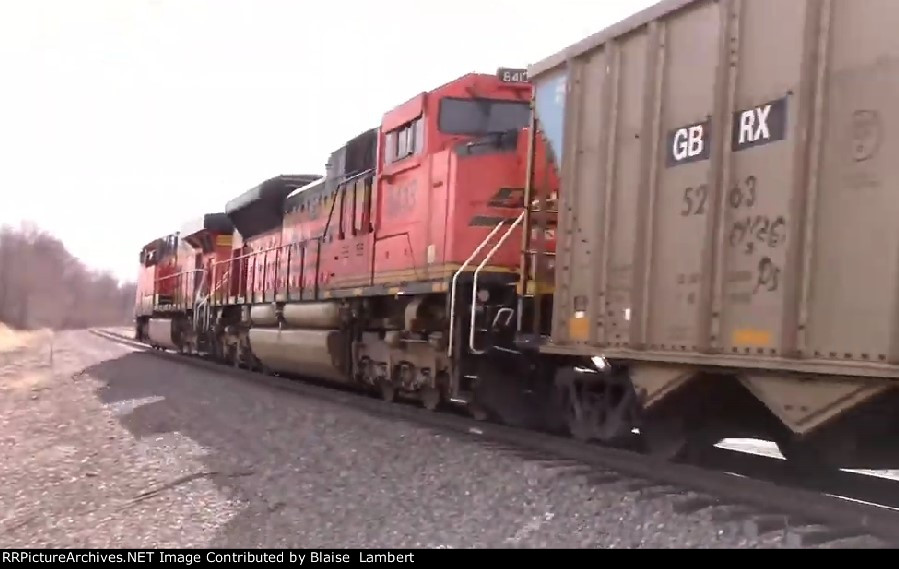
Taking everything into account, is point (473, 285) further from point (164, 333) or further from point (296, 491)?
point (164, 333)

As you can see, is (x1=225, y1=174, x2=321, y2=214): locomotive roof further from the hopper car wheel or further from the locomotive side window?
the hopper car wheel

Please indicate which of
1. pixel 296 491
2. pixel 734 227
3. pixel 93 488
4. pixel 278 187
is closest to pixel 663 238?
pixel 734 227

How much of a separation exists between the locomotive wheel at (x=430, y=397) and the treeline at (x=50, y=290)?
7179cm

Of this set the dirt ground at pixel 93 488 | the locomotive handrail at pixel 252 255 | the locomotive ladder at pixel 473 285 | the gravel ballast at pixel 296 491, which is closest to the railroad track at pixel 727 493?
Result: the gravel ballast at pixel 296 491

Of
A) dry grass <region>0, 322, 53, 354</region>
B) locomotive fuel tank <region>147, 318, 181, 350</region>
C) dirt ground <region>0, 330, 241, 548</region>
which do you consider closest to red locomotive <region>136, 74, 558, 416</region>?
dirt ground <region>0, 330, 241, 548</region>

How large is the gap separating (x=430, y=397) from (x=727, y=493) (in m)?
5.09

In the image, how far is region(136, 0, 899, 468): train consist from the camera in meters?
4.73

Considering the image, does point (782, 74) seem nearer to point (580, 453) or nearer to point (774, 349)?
point (774, 349)

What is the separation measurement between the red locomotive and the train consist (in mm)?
33

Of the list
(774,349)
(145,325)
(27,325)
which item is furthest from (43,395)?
(27,325)

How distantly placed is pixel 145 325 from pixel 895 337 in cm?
3073

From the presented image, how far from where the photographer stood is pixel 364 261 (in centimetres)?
1177

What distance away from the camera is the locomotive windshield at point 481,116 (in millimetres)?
9938

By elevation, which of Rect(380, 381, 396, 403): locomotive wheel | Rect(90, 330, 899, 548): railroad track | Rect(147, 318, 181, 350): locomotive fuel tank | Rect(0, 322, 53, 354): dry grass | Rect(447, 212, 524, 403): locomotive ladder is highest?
Rect(447, 212, 524, 403): locomotive ladder
